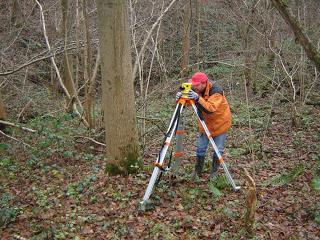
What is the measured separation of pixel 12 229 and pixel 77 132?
508cm

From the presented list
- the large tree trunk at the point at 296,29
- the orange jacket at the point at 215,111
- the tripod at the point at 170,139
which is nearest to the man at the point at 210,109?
the orange jacket at the point at 215,111

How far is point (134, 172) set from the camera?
720 cm

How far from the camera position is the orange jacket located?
655cm

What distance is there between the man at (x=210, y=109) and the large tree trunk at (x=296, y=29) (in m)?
1.81

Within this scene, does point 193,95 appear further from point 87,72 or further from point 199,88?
point 87,72

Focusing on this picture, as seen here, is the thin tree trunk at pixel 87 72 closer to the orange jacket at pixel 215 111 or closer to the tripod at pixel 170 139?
the orange jacket at pixel 215 111

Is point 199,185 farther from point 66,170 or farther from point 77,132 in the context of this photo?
point 77,132

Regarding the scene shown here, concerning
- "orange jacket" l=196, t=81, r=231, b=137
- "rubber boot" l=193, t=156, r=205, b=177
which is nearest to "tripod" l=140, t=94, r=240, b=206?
"orange jacket" l=196, t=81, r=231, b=137

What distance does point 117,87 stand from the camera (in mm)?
6648

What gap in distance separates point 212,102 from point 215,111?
0.20 meters

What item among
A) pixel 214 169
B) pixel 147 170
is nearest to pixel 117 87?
pixel 147 170

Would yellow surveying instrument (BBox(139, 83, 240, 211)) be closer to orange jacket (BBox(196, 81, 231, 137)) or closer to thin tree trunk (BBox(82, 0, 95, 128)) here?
orange jacket (BBox(196, 81, 231, 137))

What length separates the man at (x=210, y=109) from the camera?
6438 mm

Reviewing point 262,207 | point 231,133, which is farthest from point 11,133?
point 262,207
